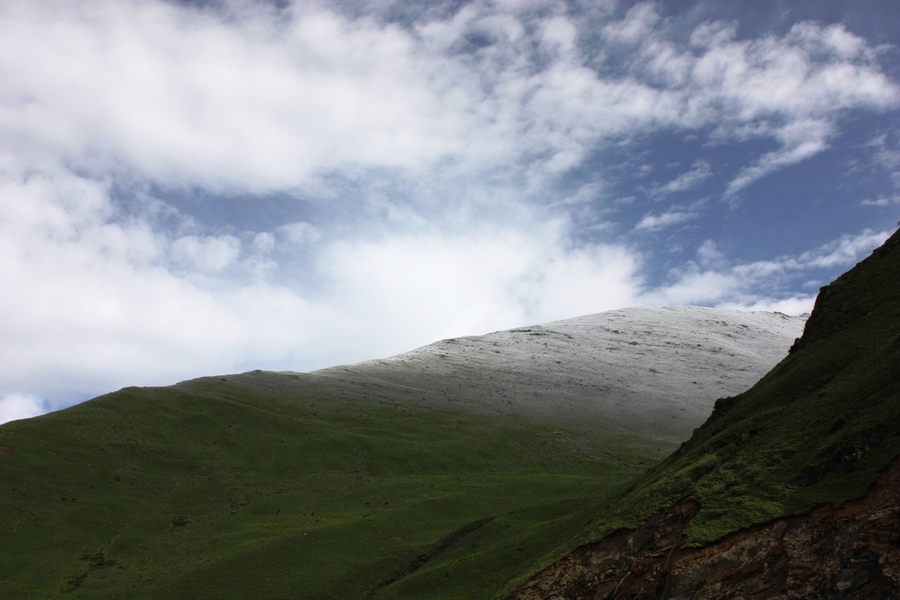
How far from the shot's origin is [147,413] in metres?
68.0

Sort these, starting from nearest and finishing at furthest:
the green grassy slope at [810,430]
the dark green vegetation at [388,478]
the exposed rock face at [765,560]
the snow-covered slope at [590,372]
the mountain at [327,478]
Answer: the exposed rock face at [765,560] → the green grassy slope at [810,430] → the dark green vegetation at [388,478] → the mountain at [327,478] → the snow-covered slope at [590,372]

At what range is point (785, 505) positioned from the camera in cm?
2017

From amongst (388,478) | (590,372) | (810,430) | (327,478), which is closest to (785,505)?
(810,430)

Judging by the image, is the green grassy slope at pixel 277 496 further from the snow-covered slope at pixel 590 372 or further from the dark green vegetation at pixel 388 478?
the snow-covered slope at pixel 590 372

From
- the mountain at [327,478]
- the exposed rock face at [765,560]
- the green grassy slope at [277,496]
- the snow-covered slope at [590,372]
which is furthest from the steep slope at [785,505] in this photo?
the snow-covered slope at [590,372]

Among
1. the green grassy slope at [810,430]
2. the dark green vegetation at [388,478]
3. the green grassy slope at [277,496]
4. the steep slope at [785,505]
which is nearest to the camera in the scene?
the steep slope at [785,505]

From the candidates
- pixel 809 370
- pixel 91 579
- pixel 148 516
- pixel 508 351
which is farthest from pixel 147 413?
pixel 508 351

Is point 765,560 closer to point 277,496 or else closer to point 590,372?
point 277,496

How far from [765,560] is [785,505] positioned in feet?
6.71

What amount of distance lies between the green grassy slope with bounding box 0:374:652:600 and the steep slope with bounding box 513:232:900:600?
32.8 feet

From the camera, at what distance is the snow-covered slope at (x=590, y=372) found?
9612 cm

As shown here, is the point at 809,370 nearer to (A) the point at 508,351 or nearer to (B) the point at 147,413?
(B) the point at 147,413

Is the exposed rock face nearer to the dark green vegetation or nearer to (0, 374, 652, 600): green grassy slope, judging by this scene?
the dark green vegetation

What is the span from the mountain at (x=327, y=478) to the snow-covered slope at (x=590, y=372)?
64 centimetres
